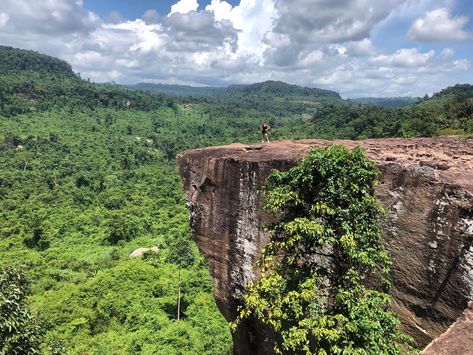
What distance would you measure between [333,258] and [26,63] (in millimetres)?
193196

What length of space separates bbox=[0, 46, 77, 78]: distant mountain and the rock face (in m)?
169

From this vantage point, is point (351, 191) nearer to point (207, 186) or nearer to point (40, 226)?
point (207, 186)

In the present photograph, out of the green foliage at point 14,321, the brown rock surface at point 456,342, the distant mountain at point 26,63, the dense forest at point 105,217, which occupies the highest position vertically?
the distant mountain at point 26,63

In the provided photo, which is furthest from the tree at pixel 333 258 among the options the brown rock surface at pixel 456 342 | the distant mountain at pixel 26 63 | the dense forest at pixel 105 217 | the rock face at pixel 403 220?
the distant mountain at pixel 26 63

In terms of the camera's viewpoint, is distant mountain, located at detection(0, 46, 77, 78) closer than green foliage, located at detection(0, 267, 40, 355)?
No

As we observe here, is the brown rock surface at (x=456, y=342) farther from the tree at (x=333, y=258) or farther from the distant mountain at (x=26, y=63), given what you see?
the distant mountain at (x=26, y=63)

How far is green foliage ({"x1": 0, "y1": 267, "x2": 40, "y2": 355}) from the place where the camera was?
370 inches

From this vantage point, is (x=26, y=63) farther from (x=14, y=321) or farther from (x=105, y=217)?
(x=14, y=321)

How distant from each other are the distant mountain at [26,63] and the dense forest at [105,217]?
146 feet

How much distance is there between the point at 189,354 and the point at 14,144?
259 ft

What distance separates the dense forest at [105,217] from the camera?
1196 inches

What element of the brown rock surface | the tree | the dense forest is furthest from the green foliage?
the brown rock surface

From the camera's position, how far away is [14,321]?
957 cm

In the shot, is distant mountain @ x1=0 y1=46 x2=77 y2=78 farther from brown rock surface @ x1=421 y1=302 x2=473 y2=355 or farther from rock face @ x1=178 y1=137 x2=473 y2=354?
brown rock surface @ x1=421 y1=302 x2=473 y2=355
